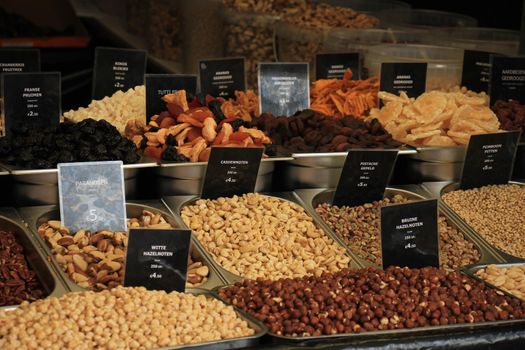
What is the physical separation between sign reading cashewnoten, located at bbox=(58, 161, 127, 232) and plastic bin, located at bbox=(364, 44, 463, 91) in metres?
1.63

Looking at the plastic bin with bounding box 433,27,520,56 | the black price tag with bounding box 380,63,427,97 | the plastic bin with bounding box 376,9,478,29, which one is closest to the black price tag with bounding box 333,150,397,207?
the black price tag with bounding box 380,63,427,97

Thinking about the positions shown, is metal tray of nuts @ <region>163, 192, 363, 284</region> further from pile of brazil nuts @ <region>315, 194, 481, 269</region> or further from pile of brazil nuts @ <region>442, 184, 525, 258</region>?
pile of brazil nuts @ <region>442, 184, 525, 258</region>

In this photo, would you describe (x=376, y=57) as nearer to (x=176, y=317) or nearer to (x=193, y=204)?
(x=193, y=204)

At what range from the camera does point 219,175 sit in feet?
8.96

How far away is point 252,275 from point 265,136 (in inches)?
27.4

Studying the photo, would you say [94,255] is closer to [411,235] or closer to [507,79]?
[411,235]

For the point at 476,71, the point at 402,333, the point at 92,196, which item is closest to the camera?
the point at 402,333

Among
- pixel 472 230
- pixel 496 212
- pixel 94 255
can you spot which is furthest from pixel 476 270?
pixel 94 255

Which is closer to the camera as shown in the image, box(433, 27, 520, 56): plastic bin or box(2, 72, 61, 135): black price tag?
box(2, 72, 61, 135): black price tag

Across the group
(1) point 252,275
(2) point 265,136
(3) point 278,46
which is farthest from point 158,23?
(1) point 252,275

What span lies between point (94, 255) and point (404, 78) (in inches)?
64.0

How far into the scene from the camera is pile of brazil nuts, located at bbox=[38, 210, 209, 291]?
7.49 ft

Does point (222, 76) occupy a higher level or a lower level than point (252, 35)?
lower

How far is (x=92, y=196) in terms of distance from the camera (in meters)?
2.52
